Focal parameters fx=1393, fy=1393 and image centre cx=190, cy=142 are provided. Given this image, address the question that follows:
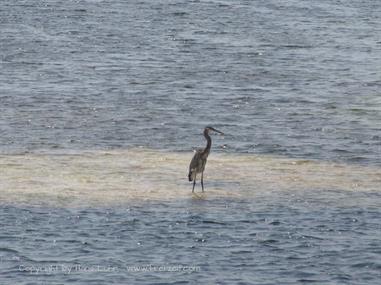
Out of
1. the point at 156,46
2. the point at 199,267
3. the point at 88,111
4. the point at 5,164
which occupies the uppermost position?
the point at 199,267

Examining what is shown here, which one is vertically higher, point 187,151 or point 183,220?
point 183,220

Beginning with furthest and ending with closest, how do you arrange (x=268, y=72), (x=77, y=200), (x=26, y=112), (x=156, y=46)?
1. (x=156, y=46)
2. (x=268, y=72)
3. (x=26, y=112)
4. (x=77, y=200)

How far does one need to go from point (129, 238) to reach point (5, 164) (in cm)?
982

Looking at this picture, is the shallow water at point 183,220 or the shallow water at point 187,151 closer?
the shallow water at point 183,220

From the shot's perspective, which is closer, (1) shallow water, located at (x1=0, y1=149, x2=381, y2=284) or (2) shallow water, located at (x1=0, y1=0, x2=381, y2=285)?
(1) shallow water, located at (x1=0, y1=149, x2=381, y2=284)

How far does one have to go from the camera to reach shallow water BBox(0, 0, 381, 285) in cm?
3319

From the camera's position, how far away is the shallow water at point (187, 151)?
3319 cm

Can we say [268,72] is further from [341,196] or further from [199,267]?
[199,267]

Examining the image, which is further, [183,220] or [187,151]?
[187,151]

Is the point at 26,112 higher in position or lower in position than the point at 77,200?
lower

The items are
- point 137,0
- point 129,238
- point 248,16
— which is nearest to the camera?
point 129,238

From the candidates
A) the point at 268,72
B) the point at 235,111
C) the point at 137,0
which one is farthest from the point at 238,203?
the point at 137,0

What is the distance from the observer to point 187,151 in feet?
153

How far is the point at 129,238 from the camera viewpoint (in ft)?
114
